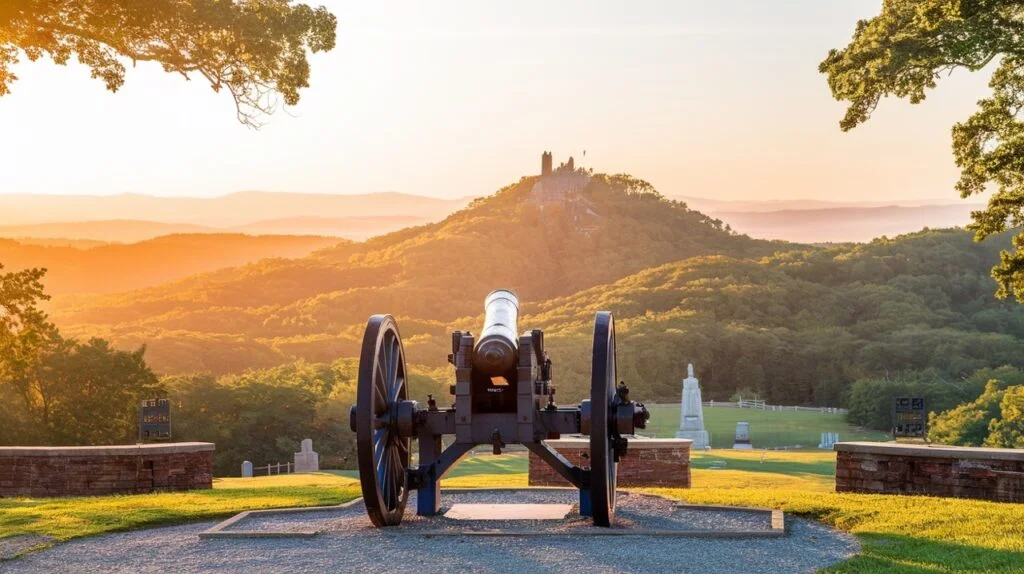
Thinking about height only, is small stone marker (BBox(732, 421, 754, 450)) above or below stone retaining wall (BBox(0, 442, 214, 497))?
below

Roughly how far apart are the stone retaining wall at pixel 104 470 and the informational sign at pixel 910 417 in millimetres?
8779

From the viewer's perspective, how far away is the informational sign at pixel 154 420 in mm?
16047

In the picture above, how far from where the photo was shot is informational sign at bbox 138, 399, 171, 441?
16047mm

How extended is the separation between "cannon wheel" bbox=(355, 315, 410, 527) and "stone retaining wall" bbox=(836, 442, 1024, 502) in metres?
5.48

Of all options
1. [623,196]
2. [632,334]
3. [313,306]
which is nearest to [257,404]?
[632,334]

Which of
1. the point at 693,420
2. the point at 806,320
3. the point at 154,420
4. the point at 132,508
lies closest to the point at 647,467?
the point at 154,420

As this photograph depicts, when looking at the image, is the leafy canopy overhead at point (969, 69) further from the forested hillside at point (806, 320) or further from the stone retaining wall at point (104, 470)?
the forested hillside at point (806, 320)

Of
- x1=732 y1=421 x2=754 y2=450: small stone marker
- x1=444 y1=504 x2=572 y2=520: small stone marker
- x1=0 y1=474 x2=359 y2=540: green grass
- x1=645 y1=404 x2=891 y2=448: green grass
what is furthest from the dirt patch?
x1=645 y1=404 x2=891 y2=448: green grass

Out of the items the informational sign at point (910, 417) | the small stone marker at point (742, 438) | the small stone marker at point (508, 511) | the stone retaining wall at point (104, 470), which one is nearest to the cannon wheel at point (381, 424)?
the small stone marker at point (508, 511)

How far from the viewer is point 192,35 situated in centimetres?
1709

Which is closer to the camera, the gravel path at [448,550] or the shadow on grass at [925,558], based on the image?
the shadow on grass at [925,558]

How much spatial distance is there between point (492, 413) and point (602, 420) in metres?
1.17

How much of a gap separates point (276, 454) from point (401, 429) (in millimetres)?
39760

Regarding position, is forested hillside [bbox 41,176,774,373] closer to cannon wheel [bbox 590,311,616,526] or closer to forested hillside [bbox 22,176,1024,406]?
forested hillside [bbox 22,176,1024,406]
